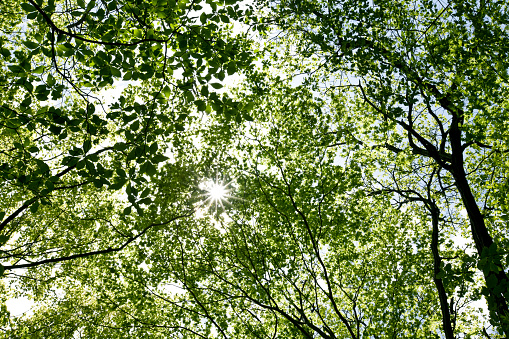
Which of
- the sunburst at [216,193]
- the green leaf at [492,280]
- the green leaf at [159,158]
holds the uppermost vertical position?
the sunburst at [216,193]

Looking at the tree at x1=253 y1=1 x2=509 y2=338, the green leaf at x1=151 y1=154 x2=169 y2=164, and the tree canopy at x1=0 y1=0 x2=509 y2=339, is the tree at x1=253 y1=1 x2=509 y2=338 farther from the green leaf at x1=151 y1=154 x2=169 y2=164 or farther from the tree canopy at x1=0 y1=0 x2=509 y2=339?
the green leaf at x1=151 y1=154 x2=169 y2=164

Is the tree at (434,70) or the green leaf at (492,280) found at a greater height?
the tree at (434,70)

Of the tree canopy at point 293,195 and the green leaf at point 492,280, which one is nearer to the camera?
the green leaf at point 492,280

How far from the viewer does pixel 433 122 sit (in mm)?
14680

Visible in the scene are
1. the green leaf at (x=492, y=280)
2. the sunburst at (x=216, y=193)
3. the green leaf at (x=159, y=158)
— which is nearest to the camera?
the green leaf at (x=492, y=280)

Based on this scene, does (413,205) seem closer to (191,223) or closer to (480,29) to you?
(480,29)

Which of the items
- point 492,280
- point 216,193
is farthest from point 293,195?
point 492,280

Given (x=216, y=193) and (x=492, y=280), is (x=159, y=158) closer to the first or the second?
(x=492, y=280)

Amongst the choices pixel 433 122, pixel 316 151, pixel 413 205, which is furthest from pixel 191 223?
pixel 433 122

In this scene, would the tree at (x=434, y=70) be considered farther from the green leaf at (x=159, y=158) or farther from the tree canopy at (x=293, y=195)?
the green leaf at (x=159, y=158)

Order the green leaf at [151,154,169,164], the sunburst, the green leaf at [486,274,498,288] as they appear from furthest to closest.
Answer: the sunburst < the green leaf at [151,154,169,164] < the green leaf at [486,274,498,288]

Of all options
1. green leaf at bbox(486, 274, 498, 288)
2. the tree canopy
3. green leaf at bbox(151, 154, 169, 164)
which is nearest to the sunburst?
the tree canopy

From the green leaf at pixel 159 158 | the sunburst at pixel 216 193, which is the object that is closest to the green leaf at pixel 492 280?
the green leaf at pixel 159 158

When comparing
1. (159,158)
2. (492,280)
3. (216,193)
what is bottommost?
(492,280)
